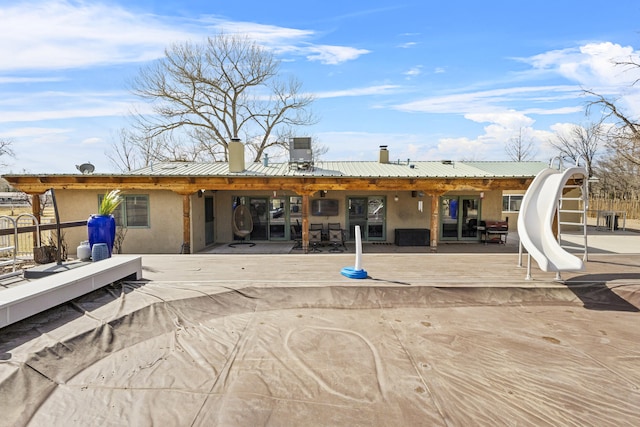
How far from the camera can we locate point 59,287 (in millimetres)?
3932

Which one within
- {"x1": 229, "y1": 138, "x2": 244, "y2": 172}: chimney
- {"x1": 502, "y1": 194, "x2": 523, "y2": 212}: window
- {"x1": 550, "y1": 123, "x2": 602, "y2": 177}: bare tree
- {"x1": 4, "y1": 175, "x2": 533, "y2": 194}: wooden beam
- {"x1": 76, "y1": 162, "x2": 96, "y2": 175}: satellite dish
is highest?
{"x1": 550, "y1": 123, "x2": 602, "y2": 177}: bare tree

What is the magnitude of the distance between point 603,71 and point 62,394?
66.5ft

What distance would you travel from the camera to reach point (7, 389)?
104 inches

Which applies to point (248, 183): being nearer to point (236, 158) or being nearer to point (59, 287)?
point (236, 158)

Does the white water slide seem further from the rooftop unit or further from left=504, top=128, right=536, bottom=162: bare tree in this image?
left=504, top=128, right=536, bottom=162: bare tree

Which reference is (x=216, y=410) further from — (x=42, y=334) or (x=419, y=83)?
(x=419, y=83)

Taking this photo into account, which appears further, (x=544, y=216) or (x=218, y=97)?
(x=218, y=97)

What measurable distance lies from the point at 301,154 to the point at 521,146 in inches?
1072

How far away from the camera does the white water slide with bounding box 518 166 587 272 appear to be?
5.37 meters

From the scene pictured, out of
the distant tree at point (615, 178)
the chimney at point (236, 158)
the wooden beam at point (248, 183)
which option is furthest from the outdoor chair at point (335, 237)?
the distant tree at point (615, 178)

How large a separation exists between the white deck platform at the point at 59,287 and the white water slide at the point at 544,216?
6.01 metres

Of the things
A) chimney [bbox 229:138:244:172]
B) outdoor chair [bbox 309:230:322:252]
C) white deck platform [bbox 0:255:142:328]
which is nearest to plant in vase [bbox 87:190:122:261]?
white deck platform [bbox 0:255:142:328]

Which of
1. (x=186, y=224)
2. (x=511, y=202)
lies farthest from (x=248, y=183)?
(x=511, y=202)

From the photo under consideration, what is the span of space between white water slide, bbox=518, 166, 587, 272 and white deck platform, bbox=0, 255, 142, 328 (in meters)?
6.01
